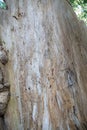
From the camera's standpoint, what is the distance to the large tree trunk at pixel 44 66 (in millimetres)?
2613

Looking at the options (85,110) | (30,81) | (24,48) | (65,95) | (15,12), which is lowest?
(85,110)

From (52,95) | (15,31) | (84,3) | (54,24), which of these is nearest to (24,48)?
(15,31)

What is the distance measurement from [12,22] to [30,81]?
862mm

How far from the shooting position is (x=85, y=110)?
2.64 m

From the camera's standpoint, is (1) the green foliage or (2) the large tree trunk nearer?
(2) the large tree trunk

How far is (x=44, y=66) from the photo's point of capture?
2783 mm

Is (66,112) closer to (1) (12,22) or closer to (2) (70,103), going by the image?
(2) (70,103)

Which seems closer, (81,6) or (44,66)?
(44,66)

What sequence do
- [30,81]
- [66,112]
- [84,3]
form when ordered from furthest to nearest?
[84,3] < [30,81] < [66,112]

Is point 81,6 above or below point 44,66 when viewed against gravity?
above

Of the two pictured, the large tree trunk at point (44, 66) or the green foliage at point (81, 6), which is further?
the green foliage at point (81, 6)

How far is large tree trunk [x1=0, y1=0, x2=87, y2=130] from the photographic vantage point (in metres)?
2.61

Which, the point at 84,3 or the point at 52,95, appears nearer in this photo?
the point at 52,95

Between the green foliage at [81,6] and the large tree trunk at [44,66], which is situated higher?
the green foliage at [81,6]
